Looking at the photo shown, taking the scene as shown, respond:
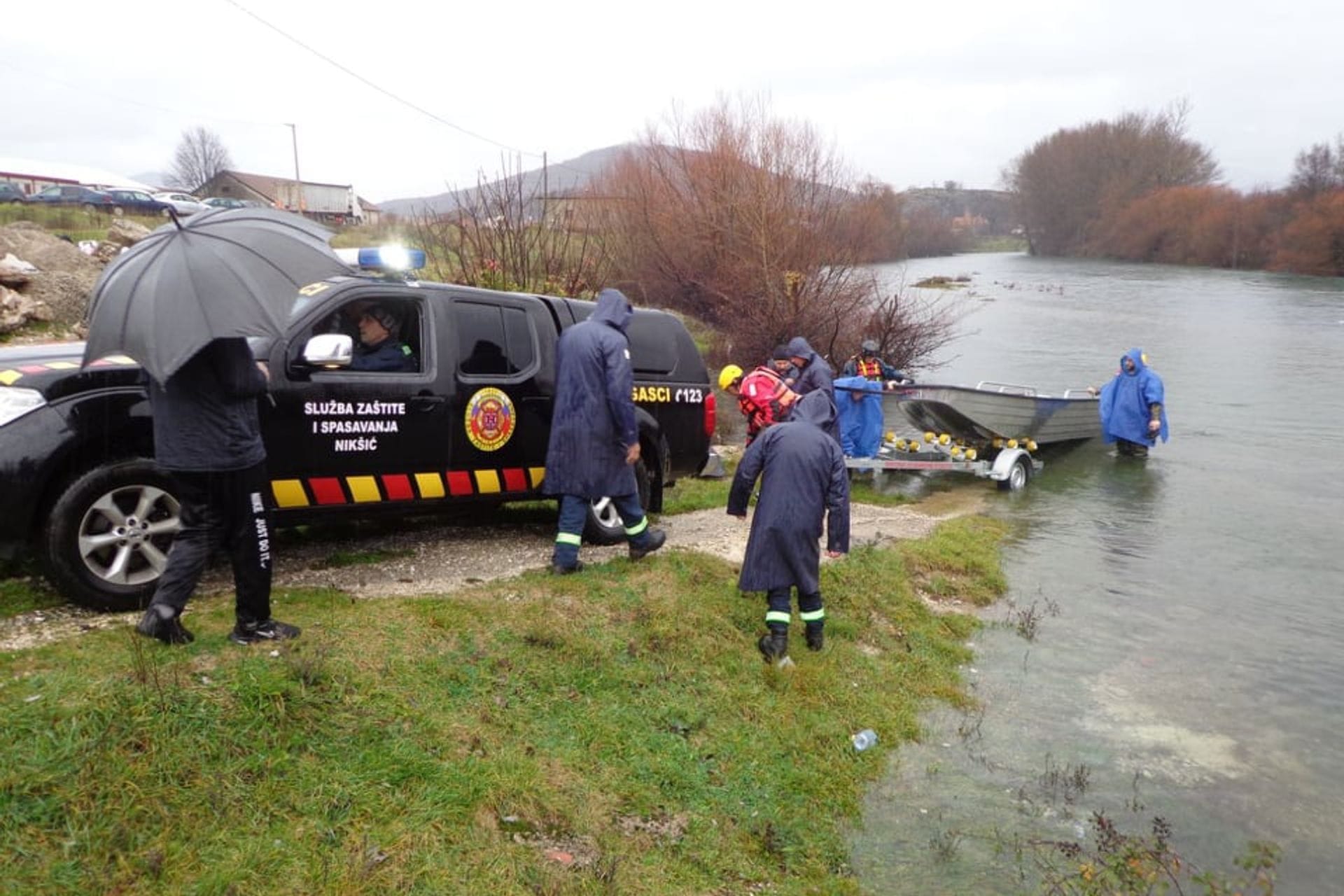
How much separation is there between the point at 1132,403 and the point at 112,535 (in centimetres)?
1474

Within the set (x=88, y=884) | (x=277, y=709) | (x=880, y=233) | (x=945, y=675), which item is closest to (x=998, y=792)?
(x=945, y=675)

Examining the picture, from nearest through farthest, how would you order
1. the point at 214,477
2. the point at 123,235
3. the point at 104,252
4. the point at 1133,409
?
1. the point at 214,477
2. the point at 1133,409
3. the point at 104,252
4. the point at 123,235

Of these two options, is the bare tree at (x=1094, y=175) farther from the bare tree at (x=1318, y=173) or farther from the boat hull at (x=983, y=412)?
the boat hull at (x=983, y=412)

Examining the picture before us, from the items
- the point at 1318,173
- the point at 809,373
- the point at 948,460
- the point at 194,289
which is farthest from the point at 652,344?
the point at 1318,173

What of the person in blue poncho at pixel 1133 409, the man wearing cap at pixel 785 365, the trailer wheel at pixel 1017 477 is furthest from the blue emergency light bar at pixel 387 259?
the person in blue poncho at pixel 1133 409

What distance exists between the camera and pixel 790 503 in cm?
550

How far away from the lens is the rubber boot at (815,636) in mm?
5926

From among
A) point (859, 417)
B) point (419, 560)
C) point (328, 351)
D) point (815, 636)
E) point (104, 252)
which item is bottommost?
point (815, 636)

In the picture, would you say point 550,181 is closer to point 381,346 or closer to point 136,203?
point 381,346

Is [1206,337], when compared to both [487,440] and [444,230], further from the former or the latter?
[487,440]

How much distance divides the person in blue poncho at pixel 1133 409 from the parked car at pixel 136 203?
3128 centimetres

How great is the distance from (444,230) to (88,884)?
14408mm

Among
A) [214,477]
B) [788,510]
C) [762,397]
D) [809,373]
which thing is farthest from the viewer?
[809,373]

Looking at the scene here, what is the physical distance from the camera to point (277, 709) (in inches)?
148
